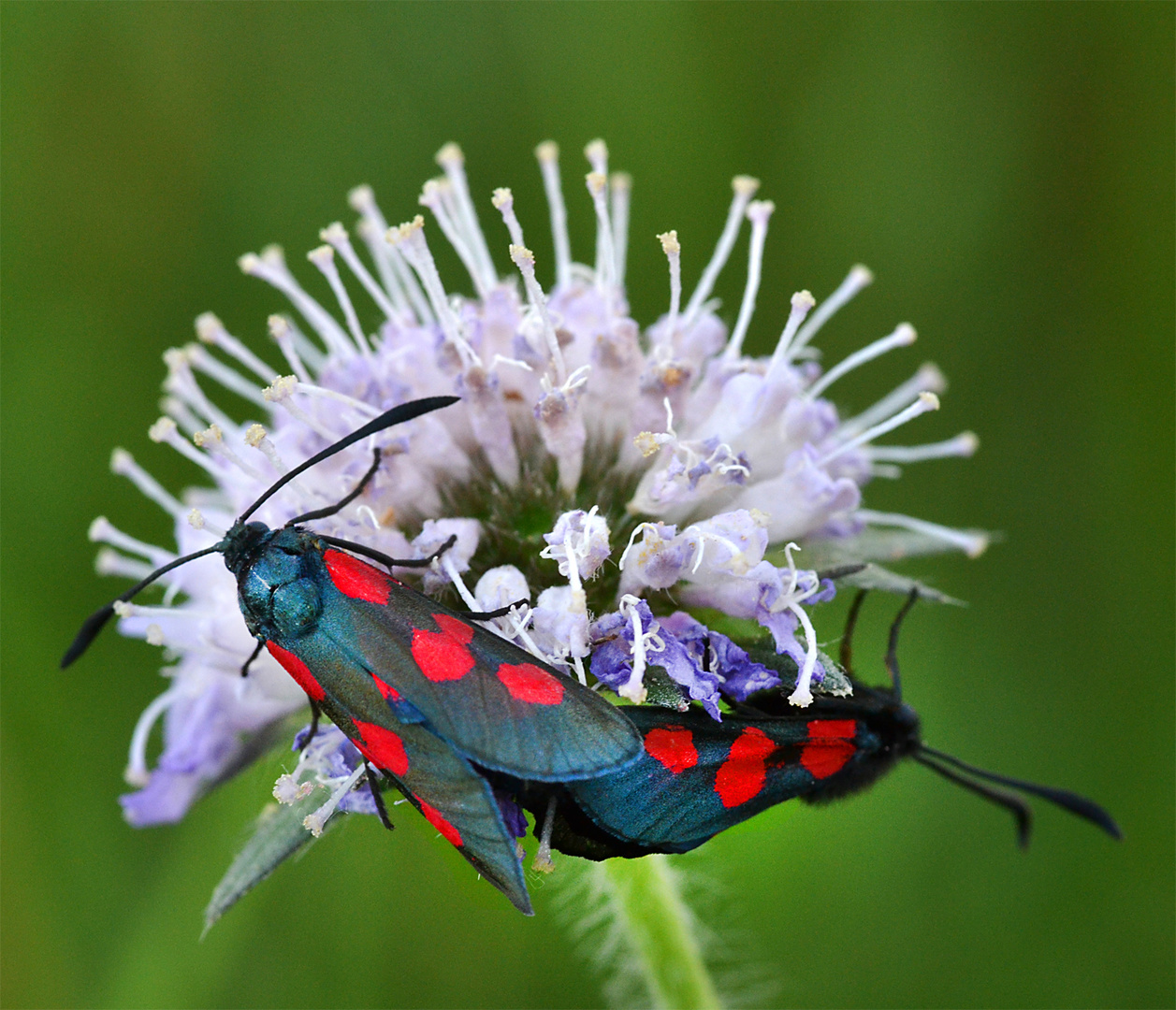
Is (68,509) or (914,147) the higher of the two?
(68,509)

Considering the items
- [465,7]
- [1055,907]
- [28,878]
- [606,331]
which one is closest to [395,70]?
[465,7]

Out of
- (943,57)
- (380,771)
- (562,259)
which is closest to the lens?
(380,771)

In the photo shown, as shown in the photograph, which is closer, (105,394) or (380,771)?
(380,771)

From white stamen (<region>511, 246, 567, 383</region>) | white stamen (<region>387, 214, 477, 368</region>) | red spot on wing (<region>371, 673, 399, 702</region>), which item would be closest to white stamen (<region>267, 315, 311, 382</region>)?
white stamen (<region>387, 214, 477, 368</region>)

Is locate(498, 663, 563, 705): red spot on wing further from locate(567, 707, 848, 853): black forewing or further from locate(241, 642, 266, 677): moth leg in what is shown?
locate(241, 642, 266, 677): moth leg

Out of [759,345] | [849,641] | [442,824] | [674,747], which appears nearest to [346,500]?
[442,824]

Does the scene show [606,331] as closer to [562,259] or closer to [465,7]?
[562,259]

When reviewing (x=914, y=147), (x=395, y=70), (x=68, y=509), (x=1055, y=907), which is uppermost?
(x=395, y=70)
